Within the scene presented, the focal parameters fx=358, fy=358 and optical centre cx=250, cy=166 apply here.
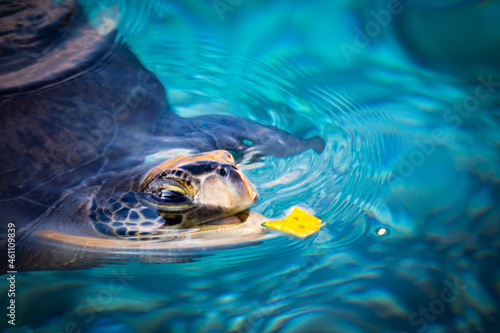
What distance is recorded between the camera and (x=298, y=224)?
6.16 ft

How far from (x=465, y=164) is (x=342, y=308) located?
146 cm

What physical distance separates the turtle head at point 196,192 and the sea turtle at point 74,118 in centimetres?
53

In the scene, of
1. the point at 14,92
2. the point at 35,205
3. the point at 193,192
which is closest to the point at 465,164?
the point at 193,192

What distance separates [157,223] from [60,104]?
1.27 meters

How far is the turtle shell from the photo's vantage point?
6.57 feet

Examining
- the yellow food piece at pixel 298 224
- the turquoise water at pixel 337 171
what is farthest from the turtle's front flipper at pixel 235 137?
the yellow food piece at pixel 298 224

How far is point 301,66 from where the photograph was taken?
3.62m

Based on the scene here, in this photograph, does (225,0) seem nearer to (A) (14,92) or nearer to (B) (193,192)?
(A) (14,92)

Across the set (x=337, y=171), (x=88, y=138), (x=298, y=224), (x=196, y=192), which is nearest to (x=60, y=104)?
(x=88, y=138)

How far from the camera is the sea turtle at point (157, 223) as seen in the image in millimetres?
1703

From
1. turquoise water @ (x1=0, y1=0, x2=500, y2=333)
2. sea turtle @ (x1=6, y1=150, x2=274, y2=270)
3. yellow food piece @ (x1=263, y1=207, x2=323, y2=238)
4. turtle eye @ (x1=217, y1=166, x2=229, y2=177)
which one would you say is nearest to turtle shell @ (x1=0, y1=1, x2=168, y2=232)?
sea turtle @ (x1=6, y1=150, x2=274, y2=270)

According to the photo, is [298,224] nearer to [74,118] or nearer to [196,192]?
[196,192]

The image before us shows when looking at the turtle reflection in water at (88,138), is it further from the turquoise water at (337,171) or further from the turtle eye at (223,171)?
the turquoise water at (337,171)

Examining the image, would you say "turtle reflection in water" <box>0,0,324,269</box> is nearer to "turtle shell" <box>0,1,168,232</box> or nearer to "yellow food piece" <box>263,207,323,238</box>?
"turtle shell" <box>0,1,168,232</box>
